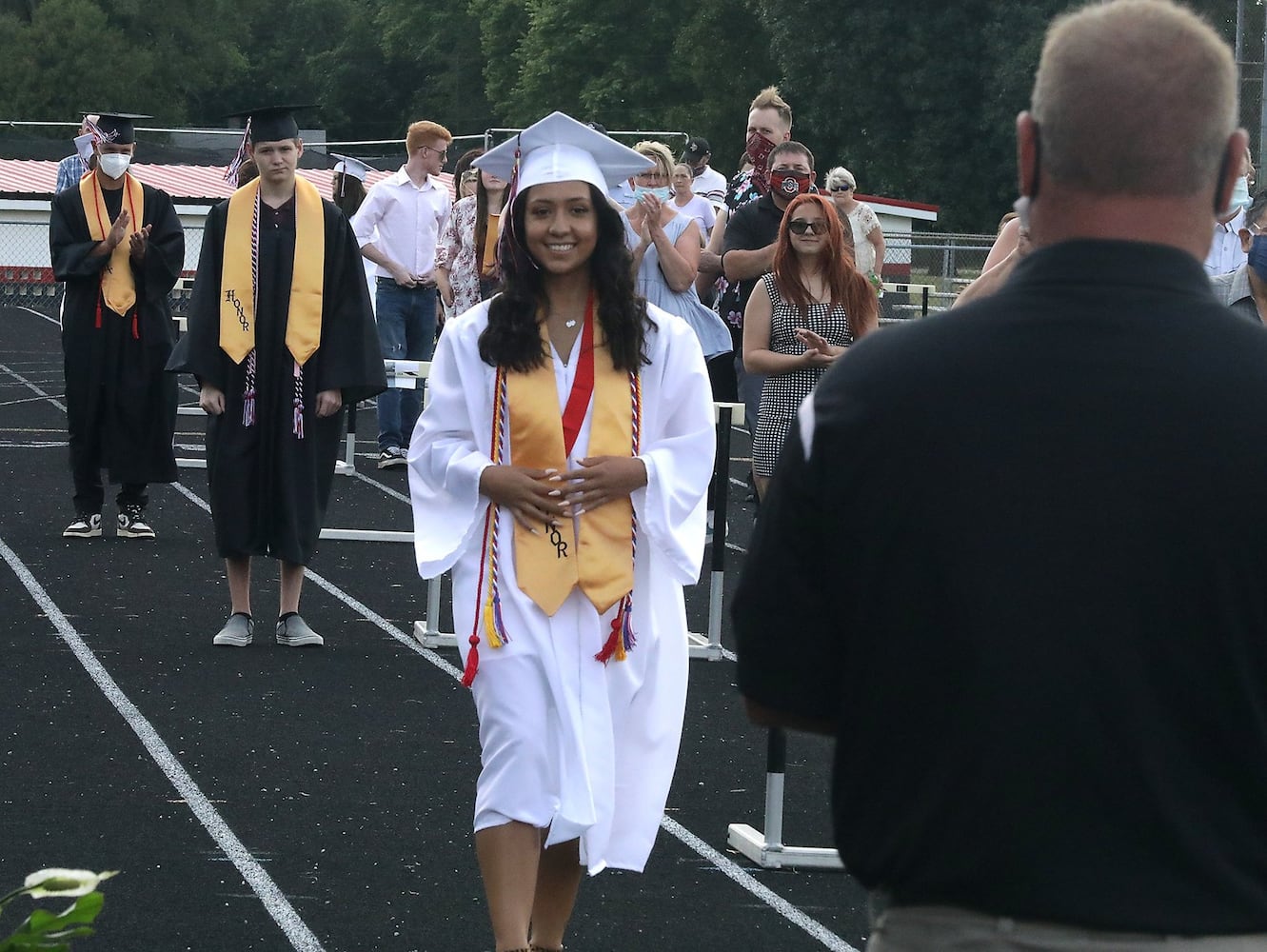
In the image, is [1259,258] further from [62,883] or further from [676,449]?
[62,883]

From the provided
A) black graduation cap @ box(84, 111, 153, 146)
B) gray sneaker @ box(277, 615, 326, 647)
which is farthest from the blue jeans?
gray sneaker @ box(277, 615, 326, 647)

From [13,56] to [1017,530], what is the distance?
76.7 m

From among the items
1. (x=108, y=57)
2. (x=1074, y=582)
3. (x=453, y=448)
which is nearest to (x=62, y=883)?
(x=1074, y=582)

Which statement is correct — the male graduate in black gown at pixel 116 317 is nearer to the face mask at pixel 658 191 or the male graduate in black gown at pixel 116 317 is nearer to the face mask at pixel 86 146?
the face mask at pixel 86 146

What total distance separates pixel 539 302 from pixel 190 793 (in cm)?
255

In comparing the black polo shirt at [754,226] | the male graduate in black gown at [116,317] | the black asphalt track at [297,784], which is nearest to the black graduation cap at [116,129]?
the male graduate in black gown at [116,317]

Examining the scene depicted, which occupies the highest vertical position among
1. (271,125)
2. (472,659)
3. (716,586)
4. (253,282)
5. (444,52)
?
(444,52)

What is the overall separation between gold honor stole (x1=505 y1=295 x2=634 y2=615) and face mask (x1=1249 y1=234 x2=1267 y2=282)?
10.1ft

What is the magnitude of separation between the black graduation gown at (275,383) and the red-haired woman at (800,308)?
5.36 feet

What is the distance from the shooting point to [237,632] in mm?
8969

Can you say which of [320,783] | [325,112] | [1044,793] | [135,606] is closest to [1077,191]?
[1044,793]

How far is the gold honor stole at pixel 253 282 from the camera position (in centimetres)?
866

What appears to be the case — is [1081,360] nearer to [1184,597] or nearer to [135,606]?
[1184,597]

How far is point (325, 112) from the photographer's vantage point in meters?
89.6
